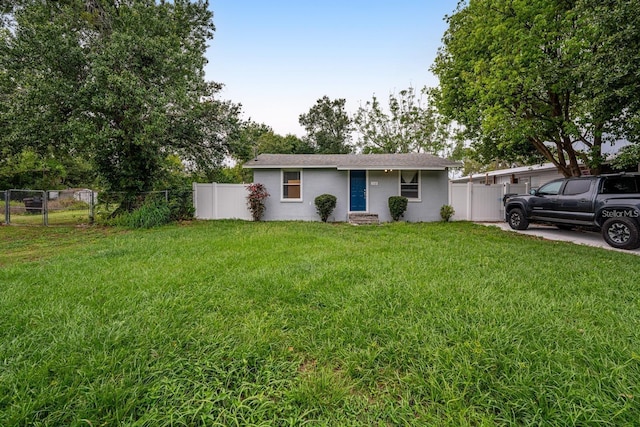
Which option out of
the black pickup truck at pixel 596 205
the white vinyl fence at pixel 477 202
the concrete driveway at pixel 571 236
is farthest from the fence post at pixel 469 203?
the black pickup truck at pixel 596 205

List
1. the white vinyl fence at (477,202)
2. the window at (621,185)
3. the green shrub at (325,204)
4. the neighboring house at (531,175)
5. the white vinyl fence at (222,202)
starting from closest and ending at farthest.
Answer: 1. the window at (621,185)
2. the green shrub at (325,204)
3. the white vinyl fence at (477,202)
4. the white vinyl fence at (222,202)
5. the neighboring house at (531,175)

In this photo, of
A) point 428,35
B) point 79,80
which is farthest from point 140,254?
point 428,35

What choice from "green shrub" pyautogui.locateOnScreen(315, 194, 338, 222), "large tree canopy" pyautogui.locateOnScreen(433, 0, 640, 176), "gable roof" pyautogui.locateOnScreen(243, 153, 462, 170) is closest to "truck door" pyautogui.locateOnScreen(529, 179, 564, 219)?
"large tree canopy" pyautogui.locateOnScreen(433, 0, 640, 176)

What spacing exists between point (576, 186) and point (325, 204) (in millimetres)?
7625

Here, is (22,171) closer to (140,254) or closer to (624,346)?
(140,254)

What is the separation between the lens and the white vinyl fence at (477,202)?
437 inches

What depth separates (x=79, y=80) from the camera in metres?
8.34

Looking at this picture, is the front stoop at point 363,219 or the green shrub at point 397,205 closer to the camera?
the front stoop at point 363,219

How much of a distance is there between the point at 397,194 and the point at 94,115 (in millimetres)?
11315

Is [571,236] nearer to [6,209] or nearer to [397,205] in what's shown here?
[397,205]

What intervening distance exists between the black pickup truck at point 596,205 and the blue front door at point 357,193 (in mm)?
5570

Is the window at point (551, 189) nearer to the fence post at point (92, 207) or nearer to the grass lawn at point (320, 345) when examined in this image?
the grass lawn at point (320, 345)

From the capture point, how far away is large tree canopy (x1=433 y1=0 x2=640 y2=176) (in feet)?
18.7

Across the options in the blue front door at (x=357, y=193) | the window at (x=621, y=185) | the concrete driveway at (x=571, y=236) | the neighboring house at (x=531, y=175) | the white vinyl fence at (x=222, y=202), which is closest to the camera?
the window at (x=621, y=185)
